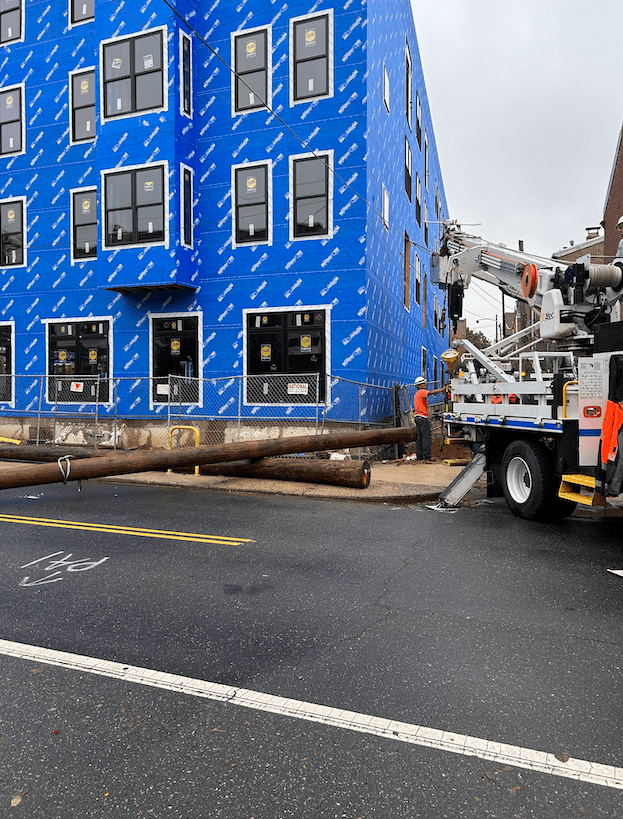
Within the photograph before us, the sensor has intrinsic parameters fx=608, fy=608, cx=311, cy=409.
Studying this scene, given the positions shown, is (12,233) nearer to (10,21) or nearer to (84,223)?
(84,223)

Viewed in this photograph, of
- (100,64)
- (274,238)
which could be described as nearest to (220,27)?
(100,64)

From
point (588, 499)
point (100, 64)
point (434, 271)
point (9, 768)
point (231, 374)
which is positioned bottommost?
point (9, 768)

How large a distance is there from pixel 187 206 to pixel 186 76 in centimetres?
368

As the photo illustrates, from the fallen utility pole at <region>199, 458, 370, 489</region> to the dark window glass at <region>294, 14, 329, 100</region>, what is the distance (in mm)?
10333

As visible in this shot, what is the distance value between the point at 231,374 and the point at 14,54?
1361cm

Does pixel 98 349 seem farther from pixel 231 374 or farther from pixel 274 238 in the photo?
pixel 274 238

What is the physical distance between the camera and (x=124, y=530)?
8070 mm

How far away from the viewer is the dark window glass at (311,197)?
53.2 feet

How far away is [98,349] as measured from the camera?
62.0ft

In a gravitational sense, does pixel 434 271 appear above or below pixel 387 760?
above

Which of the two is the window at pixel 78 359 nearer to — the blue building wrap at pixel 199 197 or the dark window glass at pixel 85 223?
the blue building wrap at pixel 199 197

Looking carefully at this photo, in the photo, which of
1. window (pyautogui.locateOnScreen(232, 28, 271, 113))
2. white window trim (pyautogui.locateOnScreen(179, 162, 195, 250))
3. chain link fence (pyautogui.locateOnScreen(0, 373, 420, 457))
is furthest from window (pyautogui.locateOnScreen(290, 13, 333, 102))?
chain link fence (pyautogui.locateOnScreen(0, 373, 420, 457))

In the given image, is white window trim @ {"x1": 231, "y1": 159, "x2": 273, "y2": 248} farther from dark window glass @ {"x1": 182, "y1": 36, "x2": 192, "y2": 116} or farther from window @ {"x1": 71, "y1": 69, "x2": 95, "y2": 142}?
window @ {"x1": 71, "y1": 69, "x2": 95, "y2": 142}

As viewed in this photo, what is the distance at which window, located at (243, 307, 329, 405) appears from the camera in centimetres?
1627
